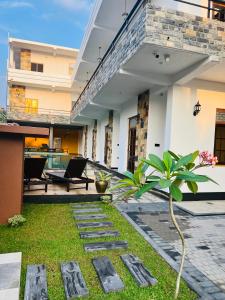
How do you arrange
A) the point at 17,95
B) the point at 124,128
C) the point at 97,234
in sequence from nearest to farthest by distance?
the point at 97,234, the point at 124,128, the point at 17,95

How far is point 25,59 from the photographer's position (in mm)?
24656

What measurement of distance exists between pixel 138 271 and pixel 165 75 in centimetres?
567

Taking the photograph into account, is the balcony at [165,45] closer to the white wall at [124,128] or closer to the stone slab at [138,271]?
the white wall at [124,128]

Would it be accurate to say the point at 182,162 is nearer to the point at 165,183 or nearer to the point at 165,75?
the point at 165,183

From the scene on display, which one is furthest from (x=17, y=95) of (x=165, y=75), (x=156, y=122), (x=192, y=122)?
(x=192, y=122)

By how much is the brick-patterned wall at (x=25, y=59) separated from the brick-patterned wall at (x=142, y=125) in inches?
745

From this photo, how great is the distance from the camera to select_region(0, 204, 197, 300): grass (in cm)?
273

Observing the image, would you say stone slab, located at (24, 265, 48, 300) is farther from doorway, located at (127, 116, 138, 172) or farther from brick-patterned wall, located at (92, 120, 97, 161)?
brick-patterned wall, located at (92, 120, 97, 161)

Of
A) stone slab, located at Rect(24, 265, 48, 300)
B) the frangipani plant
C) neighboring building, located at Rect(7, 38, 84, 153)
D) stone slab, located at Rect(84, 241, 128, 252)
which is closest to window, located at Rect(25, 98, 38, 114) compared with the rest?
neighboring building, located at Rect(7, 38, 84, 153)

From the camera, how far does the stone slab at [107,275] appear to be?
110 inches

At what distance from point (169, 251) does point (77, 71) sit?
54.1ft

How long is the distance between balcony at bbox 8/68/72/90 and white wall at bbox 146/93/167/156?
58.4ft

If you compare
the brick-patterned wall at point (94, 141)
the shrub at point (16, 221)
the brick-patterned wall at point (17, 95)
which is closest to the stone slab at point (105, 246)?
the shrub at point (16, 221)

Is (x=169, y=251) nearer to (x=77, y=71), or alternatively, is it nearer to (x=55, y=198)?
(x=55, y=198)
